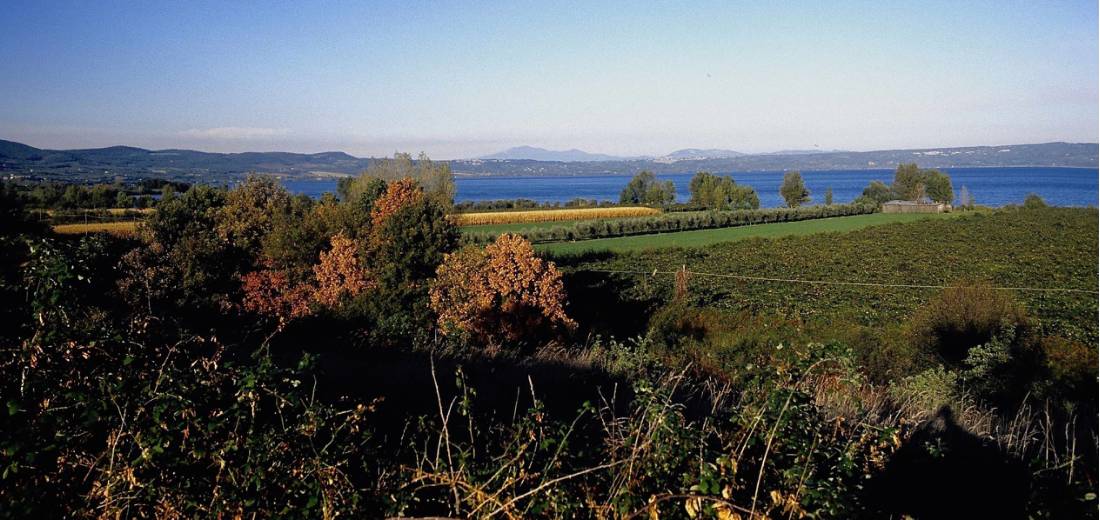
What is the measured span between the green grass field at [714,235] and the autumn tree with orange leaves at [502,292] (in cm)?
2494

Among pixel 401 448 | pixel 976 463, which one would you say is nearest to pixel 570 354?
pixel 976 463

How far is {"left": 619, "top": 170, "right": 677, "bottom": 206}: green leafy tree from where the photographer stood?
99.5m

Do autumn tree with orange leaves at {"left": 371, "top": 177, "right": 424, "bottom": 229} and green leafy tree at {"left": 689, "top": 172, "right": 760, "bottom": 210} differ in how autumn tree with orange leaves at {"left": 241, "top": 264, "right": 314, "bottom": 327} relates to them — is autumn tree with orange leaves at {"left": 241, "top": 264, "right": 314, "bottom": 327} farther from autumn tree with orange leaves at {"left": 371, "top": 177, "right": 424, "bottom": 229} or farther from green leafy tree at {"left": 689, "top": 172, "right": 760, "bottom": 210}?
green leafy tree at {"left": 689, "top": 172, "right": 760, "bottom": 210}

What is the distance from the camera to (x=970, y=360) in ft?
54.1

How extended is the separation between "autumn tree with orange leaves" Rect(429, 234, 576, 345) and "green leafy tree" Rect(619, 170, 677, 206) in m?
78.1

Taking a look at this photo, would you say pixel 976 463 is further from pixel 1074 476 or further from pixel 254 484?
pixel 254 484

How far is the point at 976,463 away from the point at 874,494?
1.87m

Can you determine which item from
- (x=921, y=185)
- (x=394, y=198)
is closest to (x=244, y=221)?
(x=394, y=198)

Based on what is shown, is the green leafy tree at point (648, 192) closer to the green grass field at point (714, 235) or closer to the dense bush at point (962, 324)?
the green grass field at point (714, 235)

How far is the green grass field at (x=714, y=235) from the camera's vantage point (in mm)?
52156

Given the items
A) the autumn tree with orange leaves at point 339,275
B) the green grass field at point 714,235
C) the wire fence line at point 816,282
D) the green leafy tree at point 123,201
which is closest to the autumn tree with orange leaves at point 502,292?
the autumn tree with orange leaves at point 339,275

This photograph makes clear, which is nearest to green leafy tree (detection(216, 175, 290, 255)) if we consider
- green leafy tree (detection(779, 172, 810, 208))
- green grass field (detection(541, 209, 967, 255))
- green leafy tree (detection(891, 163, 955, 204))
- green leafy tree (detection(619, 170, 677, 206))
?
green grass field (detection(541, 209, 967, 255))

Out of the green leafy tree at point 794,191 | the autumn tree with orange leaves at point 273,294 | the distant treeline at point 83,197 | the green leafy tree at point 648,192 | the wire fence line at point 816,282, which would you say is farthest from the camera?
the green leafy tree at point 648,192

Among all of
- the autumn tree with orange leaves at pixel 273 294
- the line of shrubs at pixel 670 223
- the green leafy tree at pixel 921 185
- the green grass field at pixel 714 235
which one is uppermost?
the green leafy tree at pixel 921 185
